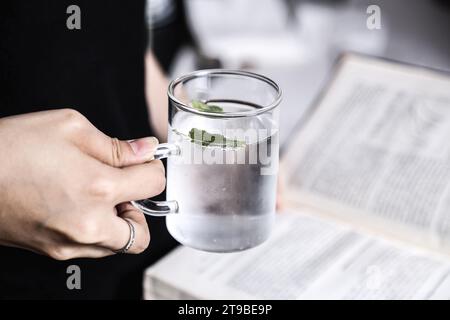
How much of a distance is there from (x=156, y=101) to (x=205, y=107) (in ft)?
1.11

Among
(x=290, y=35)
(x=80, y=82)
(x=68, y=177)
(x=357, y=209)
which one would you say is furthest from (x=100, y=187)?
(x=290, y=35)

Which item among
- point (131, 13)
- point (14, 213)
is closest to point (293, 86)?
point (131, 13)

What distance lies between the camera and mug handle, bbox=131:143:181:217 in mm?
424

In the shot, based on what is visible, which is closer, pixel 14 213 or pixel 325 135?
pixel 14 213

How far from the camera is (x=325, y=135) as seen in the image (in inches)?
32.4

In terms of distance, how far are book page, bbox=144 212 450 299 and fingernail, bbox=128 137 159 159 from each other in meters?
0.22

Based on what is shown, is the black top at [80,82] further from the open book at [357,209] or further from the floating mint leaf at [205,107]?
the floating mint leaf at [205,107]

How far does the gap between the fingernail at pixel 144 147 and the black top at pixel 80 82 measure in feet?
0.79

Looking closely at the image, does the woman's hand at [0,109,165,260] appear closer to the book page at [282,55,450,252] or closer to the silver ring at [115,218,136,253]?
the silver ring at [115,218,136,253]

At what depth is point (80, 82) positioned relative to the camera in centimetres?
65

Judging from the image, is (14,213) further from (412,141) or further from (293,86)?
(293,86)

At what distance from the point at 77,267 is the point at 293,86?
1.63ft

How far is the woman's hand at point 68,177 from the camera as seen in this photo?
0.40 meters

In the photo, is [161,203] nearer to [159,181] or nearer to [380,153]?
[159,181]
